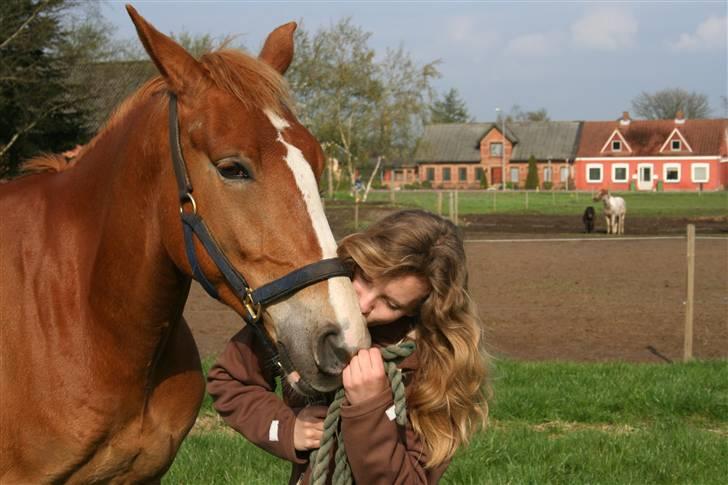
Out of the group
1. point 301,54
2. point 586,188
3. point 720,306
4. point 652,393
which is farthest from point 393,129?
point 586,188

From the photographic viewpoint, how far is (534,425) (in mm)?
5730

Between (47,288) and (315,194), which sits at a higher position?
(315,194)

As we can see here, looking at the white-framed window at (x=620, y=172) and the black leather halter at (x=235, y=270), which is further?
the white-framed window at (x=620, y=172)

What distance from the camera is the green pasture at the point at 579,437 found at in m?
4.56

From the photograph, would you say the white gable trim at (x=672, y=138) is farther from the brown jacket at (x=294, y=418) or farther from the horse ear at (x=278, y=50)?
the brown jacket at (x=294, y=418)

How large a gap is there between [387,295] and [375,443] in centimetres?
49

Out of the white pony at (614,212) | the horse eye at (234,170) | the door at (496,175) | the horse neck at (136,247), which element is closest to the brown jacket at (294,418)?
the horse neck at (136,247)

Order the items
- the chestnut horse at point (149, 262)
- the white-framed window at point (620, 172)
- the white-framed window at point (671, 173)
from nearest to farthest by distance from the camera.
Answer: the chestnut horse at point (149, 262), the white-framed window at point (671, 173), the white-framed window at point (620, 172)

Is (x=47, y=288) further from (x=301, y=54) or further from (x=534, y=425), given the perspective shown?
(x=301, y=54)

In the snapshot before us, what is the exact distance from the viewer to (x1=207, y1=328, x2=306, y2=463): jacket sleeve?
2559 mm

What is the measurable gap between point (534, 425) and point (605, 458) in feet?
3.24

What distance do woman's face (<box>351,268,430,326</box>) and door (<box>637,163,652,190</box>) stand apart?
228ft

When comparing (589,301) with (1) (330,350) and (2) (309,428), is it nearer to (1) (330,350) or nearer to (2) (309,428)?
(2) (309,428)

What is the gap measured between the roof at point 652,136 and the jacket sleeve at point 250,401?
69762 millimetres
